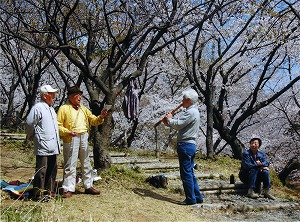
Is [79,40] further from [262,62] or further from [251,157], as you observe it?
[251,157]

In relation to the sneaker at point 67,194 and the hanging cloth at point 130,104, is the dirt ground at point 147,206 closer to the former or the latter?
the sneaker at point 67,194

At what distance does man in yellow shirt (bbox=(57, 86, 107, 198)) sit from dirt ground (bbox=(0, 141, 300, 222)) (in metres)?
0.25

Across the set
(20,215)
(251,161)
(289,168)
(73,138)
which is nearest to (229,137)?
(289,168)

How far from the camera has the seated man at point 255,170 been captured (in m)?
6.48

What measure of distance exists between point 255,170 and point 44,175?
4015mm

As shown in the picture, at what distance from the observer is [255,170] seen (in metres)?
6.51

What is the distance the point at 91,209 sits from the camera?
15.6 feet

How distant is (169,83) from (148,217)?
15.2 metres

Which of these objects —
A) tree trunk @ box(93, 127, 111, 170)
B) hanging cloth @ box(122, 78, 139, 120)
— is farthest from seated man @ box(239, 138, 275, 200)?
tree trunk @ box(93, 127, 111, 170)

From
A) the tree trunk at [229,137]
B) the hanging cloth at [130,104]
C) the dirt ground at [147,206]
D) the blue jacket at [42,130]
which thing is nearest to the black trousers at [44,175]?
the blue jacket at [42,130]

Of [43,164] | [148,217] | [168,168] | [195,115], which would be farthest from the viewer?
[168,168]

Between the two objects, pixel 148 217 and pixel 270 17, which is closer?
pixel 148 217

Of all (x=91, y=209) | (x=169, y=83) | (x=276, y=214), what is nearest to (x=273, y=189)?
(x=276, y=214)

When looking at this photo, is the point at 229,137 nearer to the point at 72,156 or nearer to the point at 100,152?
the point at 100,152
